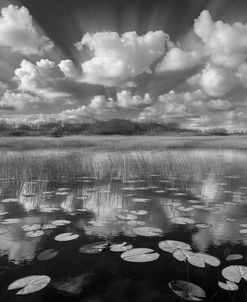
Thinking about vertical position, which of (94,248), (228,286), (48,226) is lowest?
(228,286)

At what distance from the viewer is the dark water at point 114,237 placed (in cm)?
363

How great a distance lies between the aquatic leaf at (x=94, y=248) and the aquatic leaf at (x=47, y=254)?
18.5 inches

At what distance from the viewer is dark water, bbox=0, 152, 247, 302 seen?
363 cm

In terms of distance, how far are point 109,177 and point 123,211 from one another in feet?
18.8

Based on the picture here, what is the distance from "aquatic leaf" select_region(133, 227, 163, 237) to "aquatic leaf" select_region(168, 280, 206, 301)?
1.77 m

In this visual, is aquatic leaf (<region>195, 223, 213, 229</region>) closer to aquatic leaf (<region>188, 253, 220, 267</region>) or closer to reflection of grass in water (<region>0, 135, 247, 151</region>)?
aquatic leaf (<region>188, 253, 220, 267</region>)

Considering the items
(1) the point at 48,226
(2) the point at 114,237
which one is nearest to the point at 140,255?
(2) the point at 114,237

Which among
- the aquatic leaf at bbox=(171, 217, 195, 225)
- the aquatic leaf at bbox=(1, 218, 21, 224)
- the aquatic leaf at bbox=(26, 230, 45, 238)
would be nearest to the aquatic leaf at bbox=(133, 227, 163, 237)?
the aquatic leaf at bbox=(171, 217, 195, 225)

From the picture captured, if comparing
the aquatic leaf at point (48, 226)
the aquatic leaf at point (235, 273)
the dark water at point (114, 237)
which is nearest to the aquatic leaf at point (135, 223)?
the dark water at point (114, 237)

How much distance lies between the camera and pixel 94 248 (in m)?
4.78

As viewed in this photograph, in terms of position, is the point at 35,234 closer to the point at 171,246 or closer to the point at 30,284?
the point at 30,284

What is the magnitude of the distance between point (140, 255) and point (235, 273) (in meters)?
1.47

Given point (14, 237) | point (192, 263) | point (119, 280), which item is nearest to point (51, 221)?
point (14, 237)

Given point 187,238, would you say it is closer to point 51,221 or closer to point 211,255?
point 211,255
